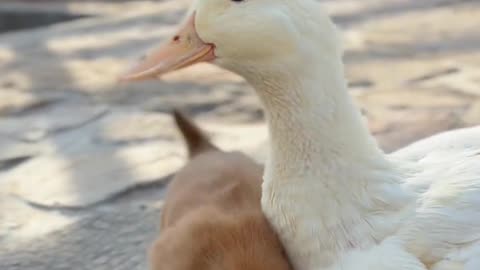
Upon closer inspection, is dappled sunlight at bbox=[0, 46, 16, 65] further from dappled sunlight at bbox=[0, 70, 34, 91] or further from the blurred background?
dappled sunlight at bbox=[0, 70, 34, 91]

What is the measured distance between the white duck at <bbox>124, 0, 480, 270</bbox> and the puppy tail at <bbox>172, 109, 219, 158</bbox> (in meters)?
0.64

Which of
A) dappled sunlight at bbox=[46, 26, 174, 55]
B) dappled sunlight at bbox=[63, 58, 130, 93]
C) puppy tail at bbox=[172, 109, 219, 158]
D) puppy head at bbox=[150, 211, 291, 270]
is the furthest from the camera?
dappled sunlight at bbox=[46, 26, 174, 55]

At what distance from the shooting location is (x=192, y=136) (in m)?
2.45

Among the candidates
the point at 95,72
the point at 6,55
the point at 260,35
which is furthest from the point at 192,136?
the point at 6,55

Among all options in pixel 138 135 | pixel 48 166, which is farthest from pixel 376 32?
pixel 48 166

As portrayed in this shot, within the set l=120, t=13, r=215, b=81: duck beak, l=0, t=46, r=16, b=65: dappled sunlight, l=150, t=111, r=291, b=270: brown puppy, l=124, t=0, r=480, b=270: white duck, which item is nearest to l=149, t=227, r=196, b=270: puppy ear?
l=150, t=111, r=291, b=270: brown puppy

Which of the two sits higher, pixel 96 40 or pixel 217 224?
pixel 217 224

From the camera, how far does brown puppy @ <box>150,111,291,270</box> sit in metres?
1.81

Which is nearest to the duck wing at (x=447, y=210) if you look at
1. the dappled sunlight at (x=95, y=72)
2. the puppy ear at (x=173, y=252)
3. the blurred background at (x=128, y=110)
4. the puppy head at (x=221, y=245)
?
the puppy head at (x=221, y=245)

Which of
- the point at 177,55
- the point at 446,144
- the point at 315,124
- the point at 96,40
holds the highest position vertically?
the point at 177,55

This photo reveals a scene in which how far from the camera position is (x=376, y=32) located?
4.31m

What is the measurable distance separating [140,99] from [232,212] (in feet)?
5.64

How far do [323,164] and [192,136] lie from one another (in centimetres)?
76

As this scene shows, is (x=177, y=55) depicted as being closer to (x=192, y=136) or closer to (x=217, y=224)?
(x=217, y=224)
